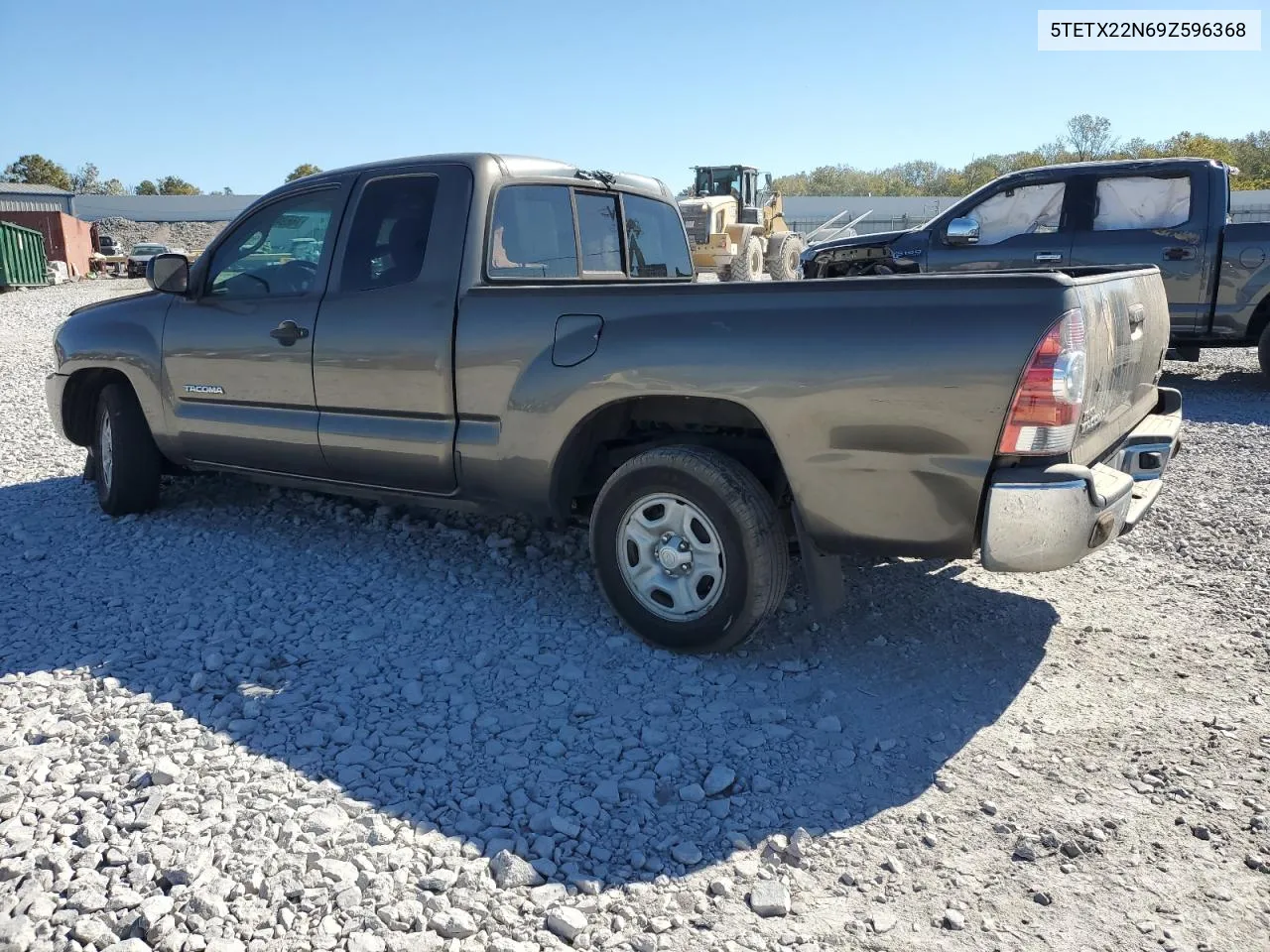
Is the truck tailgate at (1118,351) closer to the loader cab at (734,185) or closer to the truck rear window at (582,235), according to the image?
the truck rear window at (582,235)

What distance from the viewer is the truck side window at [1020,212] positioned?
379 inches

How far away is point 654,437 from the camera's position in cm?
427

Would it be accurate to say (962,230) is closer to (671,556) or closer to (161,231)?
(671,556)

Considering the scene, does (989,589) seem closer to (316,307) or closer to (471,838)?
(471,838)

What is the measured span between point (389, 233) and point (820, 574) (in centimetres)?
254

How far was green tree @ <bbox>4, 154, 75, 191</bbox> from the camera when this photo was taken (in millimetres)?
87625

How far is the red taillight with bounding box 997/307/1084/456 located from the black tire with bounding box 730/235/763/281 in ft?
64.7

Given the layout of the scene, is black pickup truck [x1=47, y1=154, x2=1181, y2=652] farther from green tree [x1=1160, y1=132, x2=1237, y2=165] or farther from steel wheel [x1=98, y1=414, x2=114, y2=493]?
Result: green tree [x1=1160, y1=132, x2=1237, y2=165]

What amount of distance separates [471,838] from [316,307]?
2913 mm

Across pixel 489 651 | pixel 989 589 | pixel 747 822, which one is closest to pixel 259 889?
pixel 747 822

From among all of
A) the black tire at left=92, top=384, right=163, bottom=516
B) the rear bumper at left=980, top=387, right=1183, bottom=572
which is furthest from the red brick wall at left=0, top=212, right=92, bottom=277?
the rear bumper at left=980, top=387, right=1183, bottom=572

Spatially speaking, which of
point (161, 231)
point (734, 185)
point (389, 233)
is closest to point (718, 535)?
point (389, 233)

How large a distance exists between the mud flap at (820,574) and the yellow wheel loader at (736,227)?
17.7 metres

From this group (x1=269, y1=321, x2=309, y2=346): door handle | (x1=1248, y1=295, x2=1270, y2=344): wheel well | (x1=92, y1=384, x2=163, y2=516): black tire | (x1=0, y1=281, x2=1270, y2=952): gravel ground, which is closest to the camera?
(x1=0, y1=281, x2=1270, y2=952): gravel ground
